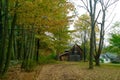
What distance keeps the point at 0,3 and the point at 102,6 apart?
22.8 m

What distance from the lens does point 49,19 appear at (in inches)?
→ 736

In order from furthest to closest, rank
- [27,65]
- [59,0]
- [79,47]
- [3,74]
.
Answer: [79,47]
[27,65]
[59,0]
[3,74]

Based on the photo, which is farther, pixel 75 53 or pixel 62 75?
pixel 75 53

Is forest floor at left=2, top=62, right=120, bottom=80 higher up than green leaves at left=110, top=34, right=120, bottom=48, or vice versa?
green leaves at left=110, top=34, right=120, bottom=48

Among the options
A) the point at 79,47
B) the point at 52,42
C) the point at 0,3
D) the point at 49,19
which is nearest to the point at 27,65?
the point at 49,19

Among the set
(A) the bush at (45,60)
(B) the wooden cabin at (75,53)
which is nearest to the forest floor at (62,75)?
(A) the bush at (45,60)

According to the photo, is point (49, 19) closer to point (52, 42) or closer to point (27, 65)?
point (27, 65)

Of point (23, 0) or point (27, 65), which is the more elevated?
point (23, 0)

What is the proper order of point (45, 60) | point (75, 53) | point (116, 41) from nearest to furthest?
point (116, 41) → point (45, 60) → point (75, 53)

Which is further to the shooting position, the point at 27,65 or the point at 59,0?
the point at 27,65

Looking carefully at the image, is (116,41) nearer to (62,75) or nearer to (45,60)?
(45,60)

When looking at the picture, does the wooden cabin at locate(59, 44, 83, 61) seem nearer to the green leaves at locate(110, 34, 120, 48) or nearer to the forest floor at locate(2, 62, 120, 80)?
the green leaves at locate(110, 34, 120, 48)

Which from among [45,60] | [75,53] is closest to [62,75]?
[45,60]

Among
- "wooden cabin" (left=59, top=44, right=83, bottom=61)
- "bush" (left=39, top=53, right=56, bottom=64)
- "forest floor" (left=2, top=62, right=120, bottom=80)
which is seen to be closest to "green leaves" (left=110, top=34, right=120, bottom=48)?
"bush" (left=39, top=53, right=56, bottom=64)
